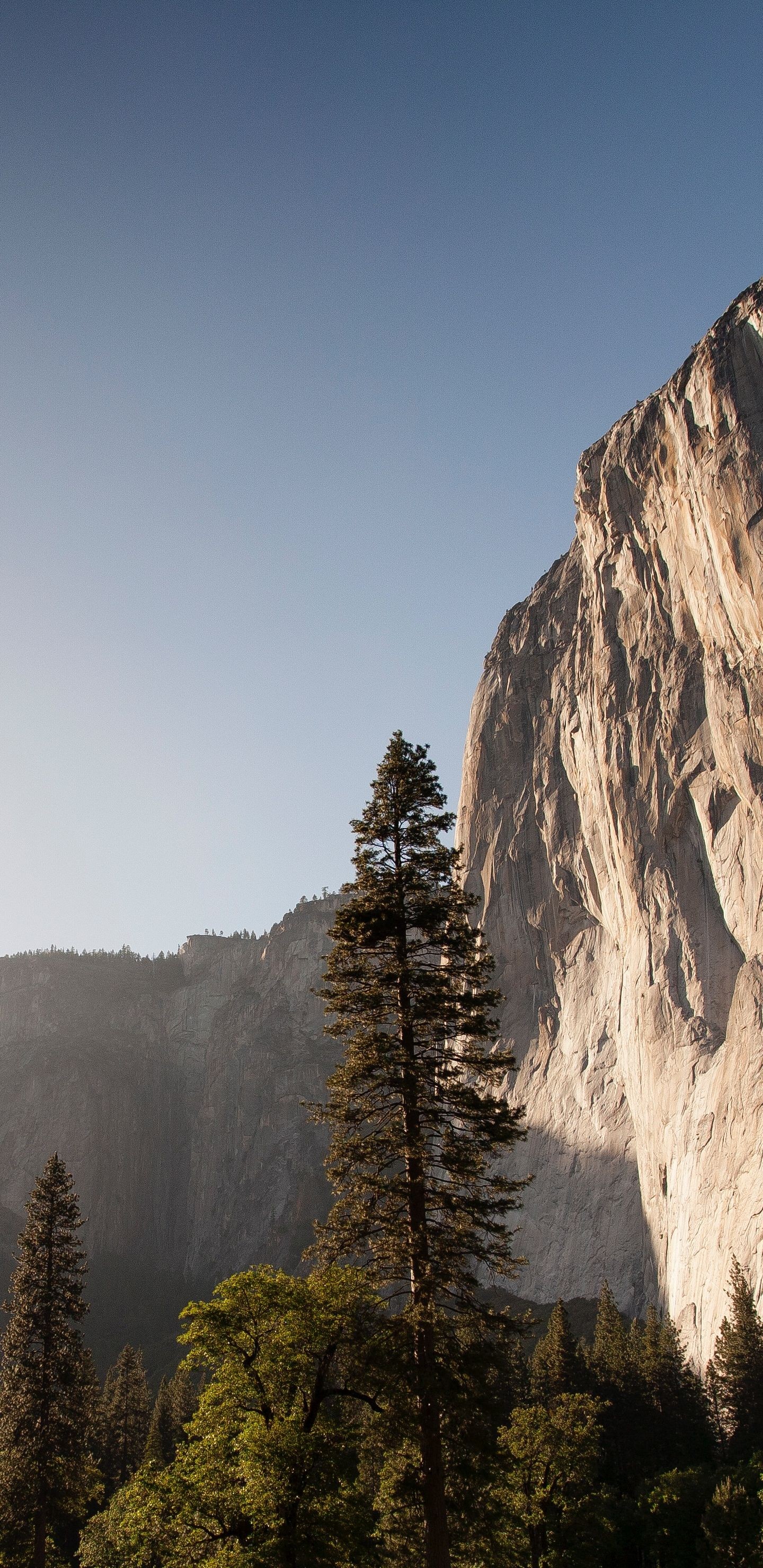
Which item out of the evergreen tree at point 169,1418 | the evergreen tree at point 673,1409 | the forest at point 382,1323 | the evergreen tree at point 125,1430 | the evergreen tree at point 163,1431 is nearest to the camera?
the forest at point 382,1323

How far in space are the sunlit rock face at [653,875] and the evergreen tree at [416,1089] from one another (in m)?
32.0

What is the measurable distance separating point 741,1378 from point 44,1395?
24605mm

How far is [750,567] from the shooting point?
169 ft

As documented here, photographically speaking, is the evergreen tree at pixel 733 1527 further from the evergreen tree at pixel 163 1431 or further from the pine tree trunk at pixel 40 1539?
the evergreen tree at pixel 163 1431

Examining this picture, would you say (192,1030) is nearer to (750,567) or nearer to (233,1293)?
(750,567)

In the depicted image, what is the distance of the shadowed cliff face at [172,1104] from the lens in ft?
373

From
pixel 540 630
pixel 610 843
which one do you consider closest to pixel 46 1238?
pixel 610 843

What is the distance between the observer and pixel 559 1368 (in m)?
39.3

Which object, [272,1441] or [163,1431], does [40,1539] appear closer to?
[272,1441]

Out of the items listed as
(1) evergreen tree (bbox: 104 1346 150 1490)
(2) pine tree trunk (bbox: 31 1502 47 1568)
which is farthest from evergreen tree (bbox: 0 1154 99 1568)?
(1) evergreen tree (bbox: 104 1346 150 1490)

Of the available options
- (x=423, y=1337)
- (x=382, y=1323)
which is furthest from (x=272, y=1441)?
(x=423, y=1337)

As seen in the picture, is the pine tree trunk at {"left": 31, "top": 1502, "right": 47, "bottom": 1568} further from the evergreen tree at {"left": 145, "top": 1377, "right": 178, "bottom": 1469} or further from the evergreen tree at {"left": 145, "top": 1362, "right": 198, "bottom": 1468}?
the evergreen tree at {"left": 145, "top": 1377, "right": 178, "bottom": 1469}

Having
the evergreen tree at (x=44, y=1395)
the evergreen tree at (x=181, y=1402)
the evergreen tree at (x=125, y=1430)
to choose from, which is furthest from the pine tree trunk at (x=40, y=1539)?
the evergreen tree at (x=181, y=1402)

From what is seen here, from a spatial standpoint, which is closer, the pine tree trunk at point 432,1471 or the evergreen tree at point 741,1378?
the pine tree trunk at point 432,1471
